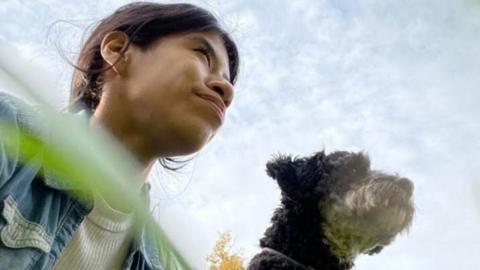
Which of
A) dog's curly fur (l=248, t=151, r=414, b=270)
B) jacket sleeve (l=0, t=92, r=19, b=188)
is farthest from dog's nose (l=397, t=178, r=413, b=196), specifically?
jacket sleeve (l=0, t=92, r=19, b=188)

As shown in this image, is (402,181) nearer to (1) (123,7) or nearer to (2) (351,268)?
(2) (351,268)

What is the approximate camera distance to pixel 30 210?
64 cm

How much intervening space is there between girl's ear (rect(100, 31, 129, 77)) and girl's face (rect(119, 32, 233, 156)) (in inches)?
0.4

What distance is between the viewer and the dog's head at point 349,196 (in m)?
1.61

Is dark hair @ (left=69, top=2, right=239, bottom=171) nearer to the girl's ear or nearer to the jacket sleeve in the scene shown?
the girl's ear

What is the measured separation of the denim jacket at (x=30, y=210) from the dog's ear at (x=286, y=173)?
1.07 meters

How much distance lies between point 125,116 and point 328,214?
1.06 m

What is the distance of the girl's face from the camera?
696mm

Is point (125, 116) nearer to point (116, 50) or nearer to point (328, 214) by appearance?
point (116, 50)

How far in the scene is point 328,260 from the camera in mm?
1567

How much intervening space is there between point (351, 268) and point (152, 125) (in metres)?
1.09

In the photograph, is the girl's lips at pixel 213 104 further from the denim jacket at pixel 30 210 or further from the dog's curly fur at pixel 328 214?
the dog's curly fur at pixel 328 214

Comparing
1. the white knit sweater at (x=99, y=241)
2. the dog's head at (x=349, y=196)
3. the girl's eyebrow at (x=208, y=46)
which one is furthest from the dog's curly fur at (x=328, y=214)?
the girl's eyebrow at (x=208, y=46)

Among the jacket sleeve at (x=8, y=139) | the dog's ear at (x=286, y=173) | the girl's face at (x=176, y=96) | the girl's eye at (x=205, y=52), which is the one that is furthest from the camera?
the dog's ear at (x=286, y=173)
